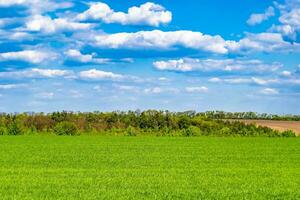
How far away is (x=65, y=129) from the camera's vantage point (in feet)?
205

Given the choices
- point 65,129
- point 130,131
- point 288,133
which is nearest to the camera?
point 65,129

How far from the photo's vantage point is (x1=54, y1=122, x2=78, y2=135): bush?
6231cm

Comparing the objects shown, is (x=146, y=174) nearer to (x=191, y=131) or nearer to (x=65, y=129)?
(x=65, y=129)

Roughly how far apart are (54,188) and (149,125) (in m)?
48.5

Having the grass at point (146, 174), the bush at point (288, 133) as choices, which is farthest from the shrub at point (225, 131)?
the grass at point (146, 174)

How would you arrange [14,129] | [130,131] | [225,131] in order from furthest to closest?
[225,131] → [130,131] → [14,129]

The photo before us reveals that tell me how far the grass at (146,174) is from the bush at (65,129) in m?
23.4

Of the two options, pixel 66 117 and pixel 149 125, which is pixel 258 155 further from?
pixel 66 117

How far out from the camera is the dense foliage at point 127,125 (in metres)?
63.3

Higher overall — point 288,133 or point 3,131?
point 288,133

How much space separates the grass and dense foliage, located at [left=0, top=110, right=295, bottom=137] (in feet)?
80.6

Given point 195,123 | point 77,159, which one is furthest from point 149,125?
point 77,159

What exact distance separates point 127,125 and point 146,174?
43497 millimetres

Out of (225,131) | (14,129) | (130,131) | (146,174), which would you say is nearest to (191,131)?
(225,131)
